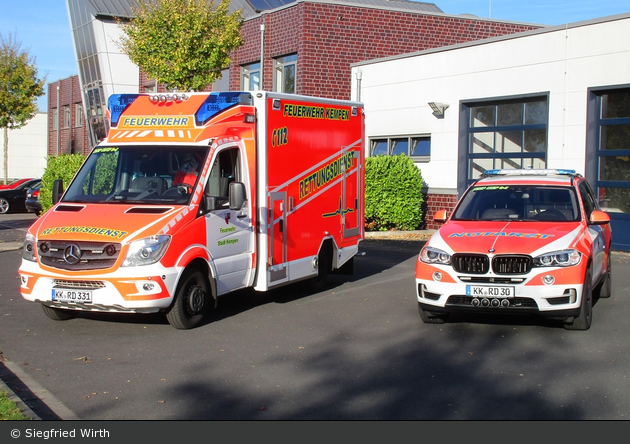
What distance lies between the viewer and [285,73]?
25172mm

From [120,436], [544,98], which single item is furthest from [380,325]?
[544,98]

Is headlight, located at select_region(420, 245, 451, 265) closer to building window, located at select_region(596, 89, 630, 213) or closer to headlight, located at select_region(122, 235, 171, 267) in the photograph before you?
headlight, located at select_region(122, 235, 171, 267)

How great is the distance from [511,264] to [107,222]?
4.50 meters

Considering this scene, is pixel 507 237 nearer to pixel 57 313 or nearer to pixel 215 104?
pixel 215 104

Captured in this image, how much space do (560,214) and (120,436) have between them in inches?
243

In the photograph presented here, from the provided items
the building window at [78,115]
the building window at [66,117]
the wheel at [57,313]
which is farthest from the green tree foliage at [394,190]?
the building window at [66,117]

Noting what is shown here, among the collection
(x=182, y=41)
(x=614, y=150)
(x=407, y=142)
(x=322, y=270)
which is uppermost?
(x=182, y=41)

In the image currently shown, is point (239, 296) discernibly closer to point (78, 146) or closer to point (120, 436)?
point (120, 436)

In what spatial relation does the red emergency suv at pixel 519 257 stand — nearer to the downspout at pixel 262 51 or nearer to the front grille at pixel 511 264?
the front grille at pixel 511 264

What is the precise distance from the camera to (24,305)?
10.1 m

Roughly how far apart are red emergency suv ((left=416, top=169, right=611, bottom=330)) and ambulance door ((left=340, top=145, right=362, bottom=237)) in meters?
2.65

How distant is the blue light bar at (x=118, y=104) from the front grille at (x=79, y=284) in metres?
2.44

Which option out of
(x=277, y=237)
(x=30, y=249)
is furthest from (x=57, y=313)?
(x=277, y=237)

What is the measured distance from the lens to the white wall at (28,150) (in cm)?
5838
